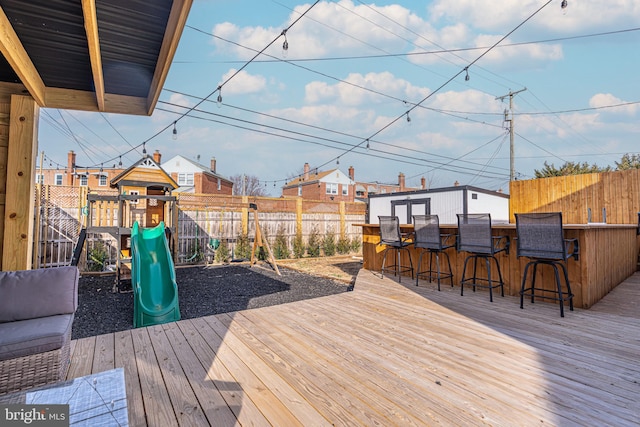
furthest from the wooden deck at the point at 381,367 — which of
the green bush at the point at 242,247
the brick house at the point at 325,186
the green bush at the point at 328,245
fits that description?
the brick house at the point at 325,186

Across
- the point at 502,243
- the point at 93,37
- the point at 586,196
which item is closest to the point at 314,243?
the point at 502,243

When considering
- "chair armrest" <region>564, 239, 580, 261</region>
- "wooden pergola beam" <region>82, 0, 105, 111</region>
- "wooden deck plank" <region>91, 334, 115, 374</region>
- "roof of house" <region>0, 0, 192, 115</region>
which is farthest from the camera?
"chair armrest" <region>564, 239, 580, 261</region>

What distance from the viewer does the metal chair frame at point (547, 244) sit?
3283mm

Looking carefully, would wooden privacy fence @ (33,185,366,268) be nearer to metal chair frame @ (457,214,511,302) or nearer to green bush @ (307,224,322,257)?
green bush @ (307,224,322,257)

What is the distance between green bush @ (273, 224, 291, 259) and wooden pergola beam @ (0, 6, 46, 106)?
745 centimetres

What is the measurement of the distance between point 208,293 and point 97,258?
404cm

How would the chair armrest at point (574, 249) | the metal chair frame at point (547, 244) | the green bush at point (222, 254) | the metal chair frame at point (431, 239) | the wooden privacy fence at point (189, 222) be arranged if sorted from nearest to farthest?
the metal chair frame at point (547, 244), the chair armrest at point (574, 249), the metal chair frame at point (431, 239), the wooden privacy fence at point (189, 222), the green bush at point (222, 254)

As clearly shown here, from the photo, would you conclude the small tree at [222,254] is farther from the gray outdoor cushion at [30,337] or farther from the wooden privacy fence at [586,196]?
the wooden privacy fence at [586,196]

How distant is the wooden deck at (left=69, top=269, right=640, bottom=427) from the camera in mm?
1563

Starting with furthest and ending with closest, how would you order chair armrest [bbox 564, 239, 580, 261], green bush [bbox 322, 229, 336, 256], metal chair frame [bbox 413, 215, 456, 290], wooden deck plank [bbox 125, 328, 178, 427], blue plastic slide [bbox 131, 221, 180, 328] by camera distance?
green bush [bbox 322, 229, 336, 256], metal chair frame [bbox 413, 215, 456, 290], blue plastic slide [bbox 131, 221, 180, 328], chair armrest [bbox 564, 239, 580, 261], wooden deck plank [bbox 125, 328, 178, 427]

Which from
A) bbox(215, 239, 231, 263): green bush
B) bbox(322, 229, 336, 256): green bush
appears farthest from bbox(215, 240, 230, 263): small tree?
bbox(322, 229, 336, 256): green bush

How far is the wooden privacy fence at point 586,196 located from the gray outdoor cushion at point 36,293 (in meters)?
9.21

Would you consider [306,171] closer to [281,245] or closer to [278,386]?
[281,245]

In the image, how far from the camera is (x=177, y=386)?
5.98 ft
